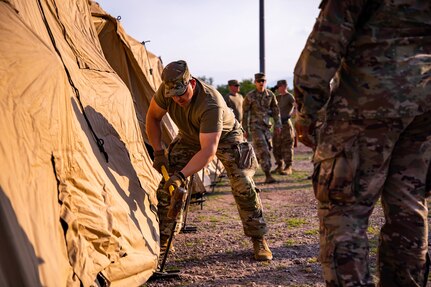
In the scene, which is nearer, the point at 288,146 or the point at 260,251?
the point at 260,251

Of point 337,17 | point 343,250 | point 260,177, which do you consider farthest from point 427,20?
point 260,177

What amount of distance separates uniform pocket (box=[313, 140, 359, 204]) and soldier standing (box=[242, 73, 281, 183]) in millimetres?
7411

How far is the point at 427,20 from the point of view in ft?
8.21

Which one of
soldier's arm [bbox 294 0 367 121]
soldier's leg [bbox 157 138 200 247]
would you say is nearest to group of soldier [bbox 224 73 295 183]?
soldier's leg [bbox 157 138 200 247]

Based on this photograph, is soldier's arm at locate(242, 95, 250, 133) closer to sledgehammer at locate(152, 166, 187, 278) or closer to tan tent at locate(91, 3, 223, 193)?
tan tent at locate(91, 3, 223, 193)

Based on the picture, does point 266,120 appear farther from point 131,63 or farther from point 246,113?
point 131,63

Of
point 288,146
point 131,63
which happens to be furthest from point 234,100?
point 131,63

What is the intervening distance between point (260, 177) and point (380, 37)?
845 cm

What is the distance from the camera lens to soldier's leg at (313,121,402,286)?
2508 millimetres

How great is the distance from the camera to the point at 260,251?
15.0 feet

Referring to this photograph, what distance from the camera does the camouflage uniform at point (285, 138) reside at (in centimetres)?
1151

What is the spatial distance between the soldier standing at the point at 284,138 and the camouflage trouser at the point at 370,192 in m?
8.70

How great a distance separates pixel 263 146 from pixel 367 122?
7.58 meters

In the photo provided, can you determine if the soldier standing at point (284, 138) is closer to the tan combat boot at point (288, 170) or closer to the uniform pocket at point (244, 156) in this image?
the tan combat boot at point (288, 170)
